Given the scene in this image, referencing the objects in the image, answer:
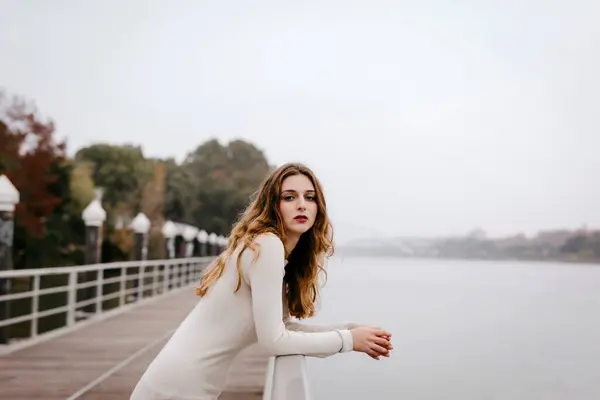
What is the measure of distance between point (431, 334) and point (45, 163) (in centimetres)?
1576

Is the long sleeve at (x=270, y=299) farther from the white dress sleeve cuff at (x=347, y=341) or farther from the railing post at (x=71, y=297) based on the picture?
the railing post at (x=71, y=297)

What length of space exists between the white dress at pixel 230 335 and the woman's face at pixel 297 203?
95mm

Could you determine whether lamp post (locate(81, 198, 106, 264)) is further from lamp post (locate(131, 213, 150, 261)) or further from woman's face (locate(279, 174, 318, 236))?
woman's face (locate(279, 174, 318, 236))

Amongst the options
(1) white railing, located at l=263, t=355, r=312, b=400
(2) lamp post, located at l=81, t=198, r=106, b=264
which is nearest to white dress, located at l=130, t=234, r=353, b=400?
(1) white railing, located at l=263, t=355, r=312, b=400

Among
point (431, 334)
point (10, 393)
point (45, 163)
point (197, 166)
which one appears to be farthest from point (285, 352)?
point (197, 166)

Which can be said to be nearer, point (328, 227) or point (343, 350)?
point (343, 350)

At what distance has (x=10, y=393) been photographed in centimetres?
474

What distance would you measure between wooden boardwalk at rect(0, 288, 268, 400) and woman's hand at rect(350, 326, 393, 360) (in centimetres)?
326

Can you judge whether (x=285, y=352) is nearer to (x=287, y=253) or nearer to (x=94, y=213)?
(x=287, y=253)

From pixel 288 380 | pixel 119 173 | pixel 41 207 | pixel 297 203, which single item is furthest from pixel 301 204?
pixel 119 173

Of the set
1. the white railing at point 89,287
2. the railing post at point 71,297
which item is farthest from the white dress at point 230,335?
the railing post at point 71,297

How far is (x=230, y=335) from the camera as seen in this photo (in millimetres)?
1521

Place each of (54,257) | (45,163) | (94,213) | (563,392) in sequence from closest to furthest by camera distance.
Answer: (94,213)
(563,392)
(54,257)
(45,163)

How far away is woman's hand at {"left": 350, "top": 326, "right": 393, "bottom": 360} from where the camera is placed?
1508 mm
